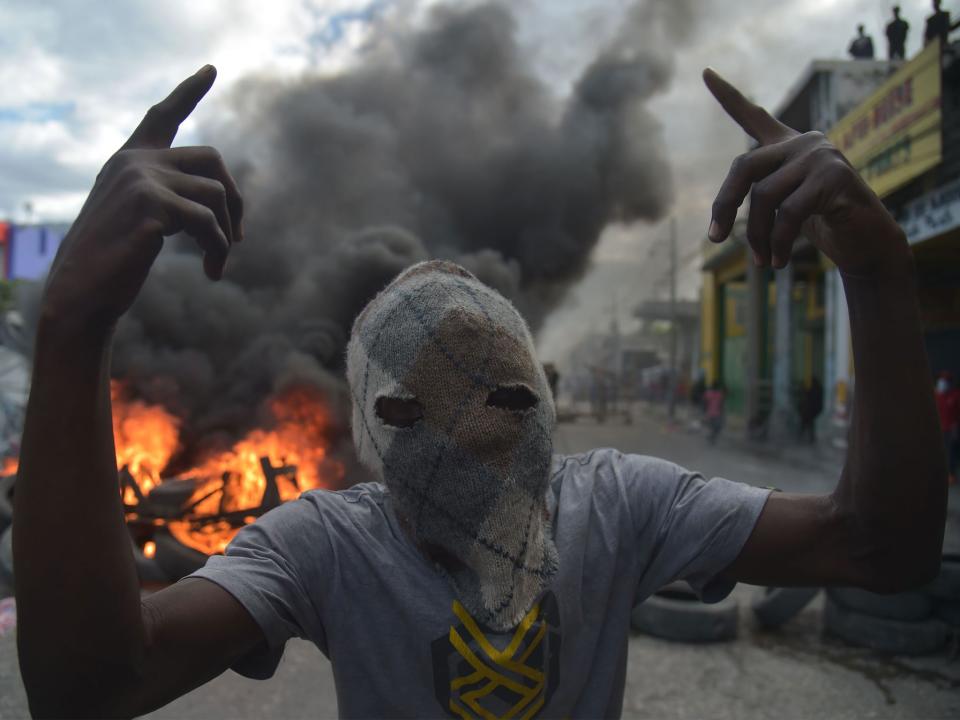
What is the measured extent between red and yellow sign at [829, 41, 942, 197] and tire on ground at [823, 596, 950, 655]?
5.60 m

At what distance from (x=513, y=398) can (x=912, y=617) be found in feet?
13.1

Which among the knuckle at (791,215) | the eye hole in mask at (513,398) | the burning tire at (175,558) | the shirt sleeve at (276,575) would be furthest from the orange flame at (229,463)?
the knuckle at (791,215)

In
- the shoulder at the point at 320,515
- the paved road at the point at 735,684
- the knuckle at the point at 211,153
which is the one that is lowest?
the paved road at the point at 735,684

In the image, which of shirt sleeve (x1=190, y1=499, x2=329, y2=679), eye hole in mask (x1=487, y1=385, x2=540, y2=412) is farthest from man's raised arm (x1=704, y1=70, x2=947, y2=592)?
shirt sleeve (x1=190, y1=499, x2=329, y2=679)

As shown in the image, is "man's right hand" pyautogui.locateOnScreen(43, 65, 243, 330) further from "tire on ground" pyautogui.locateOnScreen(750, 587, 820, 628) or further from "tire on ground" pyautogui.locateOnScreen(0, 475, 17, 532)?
"tire on ground" pyautogui.locateOnScreen(0, 475, 17, 532)

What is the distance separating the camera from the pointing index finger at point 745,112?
1.27 metres

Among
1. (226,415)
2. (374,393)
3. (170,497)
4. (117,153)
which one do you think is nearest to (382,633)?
(374,393)

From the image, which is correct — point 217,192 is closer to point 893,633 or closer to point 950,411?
point 893,633

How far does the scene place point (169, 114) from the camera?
106cm

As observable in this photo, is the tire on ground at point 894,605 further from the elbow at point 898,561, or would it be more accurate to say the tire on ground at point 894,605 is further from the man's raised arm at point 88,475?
the man's raised arm at point 88,475

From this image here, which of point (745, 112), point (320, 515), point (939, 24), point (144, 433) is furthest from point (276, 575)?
point (939, 24)

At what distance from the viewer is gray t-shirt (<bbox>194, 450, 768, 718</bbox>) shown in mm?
1229

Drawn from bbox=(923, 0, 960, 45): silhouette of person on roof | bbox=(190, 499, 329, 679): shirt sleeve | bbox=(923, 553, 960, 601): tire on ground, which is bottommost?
bbox=(923, 553, 960, 601): tire on ground

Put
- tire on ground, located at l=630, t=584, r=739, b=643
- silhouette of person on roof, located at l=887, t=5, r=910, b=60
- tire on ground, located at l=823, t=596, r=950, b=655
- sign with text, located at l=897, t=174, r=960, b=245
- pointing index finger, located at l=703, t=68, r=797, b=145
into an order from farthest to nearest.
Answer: silhouette of person on roof, located at l=887, t=5, r=910, b=60 < sign with text, located at l=897, t=174, r=960, b=245 < tire on ground, located at l=630, t=584, r=739, b=643 < tire on ground, located at l=823, t=596, r=950, b=655 < pointing index finger, located at l=703, t=68, r=797, b=145
